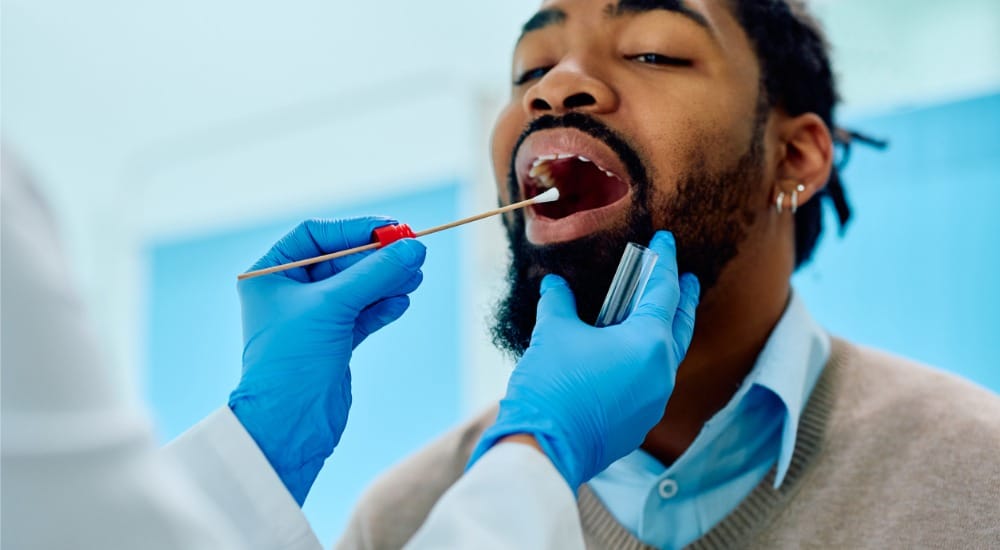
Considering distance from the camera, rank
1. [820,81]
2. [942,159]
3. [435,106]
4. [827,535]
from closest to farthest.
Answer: [827,535] → [820,81] → [942,159] → [435,106]

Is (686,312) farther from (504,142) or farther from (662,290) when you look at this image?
(504,142)

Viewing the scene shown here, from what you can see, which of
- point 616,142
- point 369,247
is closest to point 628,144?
point 616,142

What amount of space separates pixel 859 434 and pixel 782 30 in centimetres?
55

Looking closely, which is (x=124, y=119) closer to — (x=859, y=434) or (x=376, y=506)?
(x=376, y=506)

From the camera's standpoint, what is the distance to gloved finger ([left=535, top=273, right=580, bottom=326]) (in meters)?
0.82

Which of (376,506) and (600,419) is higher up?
(600,419)

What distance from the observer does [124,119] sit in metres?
2.90

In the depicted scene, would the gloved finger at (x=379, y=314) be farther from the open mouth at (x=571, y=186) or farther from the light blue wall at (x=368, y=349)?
the light blue wall at (x=368, y=349)

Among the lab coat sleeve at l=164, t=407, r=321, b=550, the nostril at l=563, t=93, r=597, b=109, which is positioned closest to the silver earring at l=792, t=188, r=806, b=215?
the nostril at l=563, t=93, r=597, b=109

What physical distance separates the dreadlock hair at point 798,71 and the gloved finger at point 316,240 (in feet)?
1.79

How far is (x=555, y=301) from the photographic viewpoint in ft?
2.77

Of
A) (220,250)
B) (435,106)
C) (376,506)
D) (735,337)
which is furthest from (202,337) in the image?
(735,337)

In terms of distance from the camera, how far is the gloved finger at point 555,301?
82cm

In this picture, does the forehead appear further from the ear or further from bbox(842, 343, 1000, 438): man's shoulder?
bbox(842, 343, 1000, 438): man's shoulder
